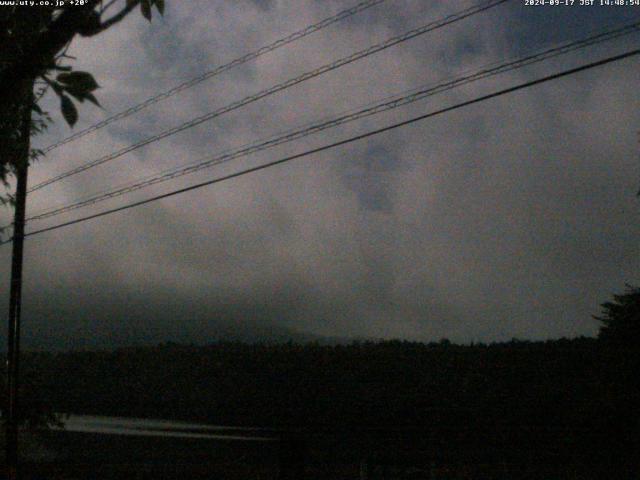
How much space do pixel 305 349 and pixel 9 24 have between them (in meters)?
54.7

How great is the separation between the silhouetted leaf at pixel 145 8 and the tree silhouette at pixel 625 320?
20.4 meters

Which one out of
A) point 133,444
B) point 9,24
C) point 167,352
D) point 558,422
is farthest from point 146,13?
point 167,352

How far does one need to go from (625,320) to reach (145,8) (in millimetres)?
20644

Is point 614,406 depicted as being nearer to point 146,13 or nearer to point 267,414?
point 146,13

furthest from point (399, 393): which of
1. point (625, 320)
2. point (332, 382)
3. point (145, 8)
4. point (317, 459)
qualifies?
point (145, 8)

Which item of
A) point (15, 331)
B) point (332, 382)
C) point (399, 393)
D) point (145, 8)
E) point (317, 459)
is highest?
point (145, 8)

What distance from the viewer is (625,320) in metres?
21.8

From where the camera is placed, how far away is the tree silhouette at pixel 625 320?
2162 cm

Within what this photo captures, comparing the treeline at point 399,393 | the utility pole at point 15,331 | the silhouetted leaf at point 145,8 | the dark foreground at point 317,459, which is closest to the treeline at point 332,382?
the treeline at point 399,393

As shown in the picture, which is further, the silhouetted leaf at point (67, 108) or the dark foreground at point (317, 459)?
the dark foreground at point (317, 459)

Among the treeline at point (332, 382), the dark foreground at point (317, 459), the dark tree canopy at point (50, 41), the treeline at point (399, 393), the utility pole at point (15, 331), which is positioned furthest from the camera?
the treeline at point (332, 382)

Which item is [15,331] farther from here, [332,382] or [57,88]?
[332,382]

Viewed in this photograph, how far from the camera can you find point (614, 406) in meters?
22.5

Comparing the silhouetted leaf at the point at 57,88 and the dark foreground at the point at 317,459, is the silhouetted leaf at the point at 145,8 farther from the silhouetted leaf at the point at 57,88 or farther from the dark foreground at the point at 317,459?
the dark foreground at the point at 317,459
